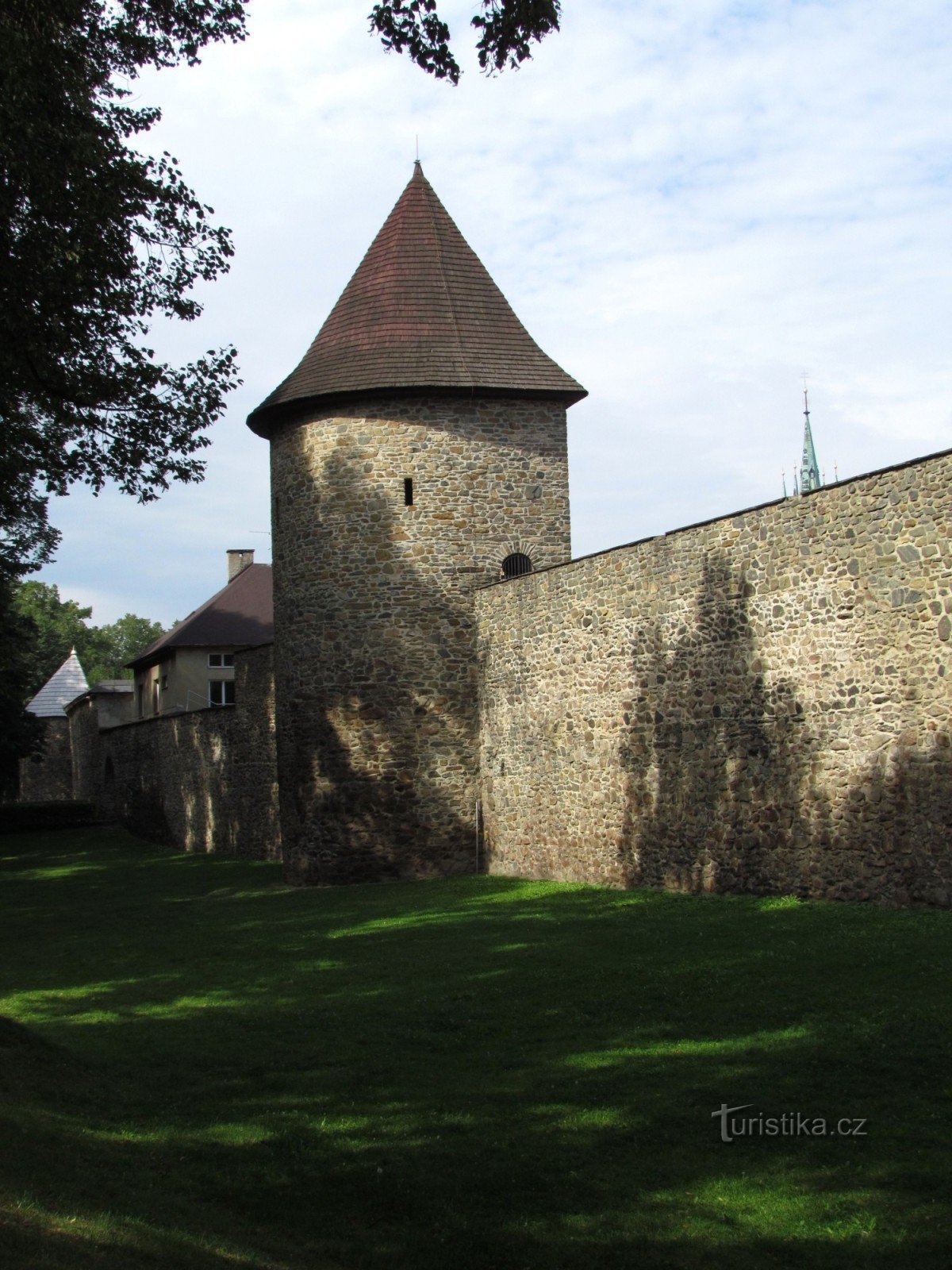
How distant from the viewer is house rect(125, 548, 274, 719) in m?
43.0

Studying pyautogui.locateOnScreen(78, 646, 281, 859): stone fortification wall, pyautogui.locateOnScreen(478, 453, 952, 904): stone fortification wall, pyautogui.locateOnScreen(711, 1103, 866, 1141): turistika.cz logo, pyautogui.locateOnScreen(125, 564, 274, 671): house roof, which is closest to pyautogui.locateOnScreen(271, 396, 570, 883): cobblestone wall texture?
pyautogui.locateOnScreen(478, 453, 952, 904): stone fortification wall

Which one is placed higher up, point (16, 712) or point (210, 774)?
point (16, 712)

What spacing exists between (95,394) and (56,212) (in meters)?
2.55

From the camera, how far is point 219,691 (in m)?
43.2

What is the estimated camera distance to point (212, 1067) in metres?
8.22

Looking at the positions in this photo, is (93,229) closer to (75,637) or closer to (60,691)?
(60,691)

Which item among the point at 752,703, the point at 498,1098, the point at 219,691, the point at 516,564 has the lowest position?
the point at 498,1098

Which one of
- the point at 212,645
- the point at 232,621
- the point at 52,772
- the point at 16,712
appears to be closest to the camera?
the point at 16,712

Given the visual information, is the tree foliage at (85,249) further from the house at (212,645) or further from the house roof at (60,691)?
the house roof at (60,691)

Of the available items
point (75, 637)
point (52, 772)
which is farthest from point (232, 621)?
point (75, 637)

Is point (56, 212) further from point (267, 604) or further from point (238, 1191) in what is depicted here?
point (267, 604)

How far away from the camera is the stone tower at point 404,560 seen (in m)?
19.4

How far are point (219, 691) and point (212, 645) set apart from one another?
1.55m

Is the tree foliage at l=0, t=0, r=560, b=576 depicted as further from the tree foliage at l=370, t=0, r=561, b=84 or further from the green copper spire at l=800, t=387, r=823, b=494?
the green copper spire at l=800, t=387, r=823, b=494
